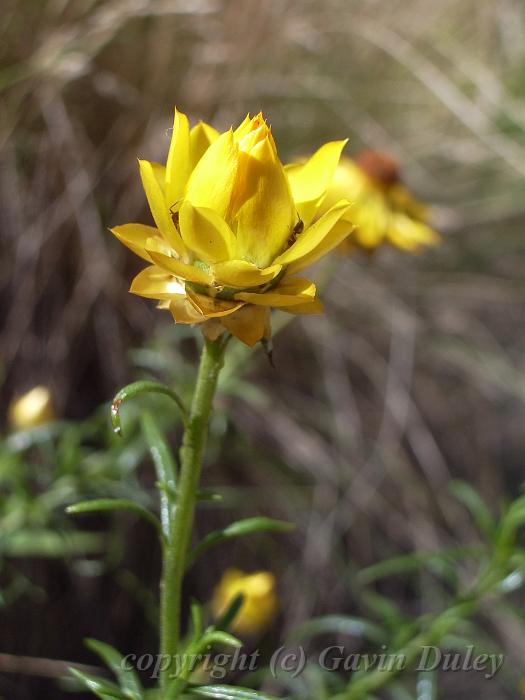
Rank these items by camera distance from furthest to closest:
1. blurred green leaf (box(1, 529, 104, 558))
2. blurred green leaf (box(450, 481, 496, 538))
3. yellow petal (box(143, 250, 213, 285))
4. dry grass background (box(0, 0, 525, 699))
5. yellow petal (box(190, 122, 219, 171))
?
dry grass background (box(0, 0, 525, 699)) < blurred green leaf (box(1, 529, 104, 558)) < blurred green leaf (box(450, 481, 496, 538)) < yellow petal (box(190, 122, 219, 171)) < yellow petal (box(143, 250, 213, 285))

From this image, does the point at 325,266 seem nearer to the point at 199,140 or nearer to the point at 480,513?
the point at 480,513

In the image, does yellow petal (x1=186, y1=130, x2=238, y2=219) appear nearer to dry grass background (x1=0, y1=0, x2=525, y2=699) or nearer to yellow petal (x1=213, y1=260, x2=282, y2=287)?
yellow petal (x1=213, y1=260, x2=282, y2=287)

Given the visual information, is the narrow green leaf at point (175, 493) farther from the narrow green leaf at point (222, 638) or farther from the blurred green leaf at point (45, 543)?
the blurred green leaf at point (45, 543)

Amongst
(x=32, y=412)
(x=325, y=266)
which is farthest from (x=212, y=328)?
(x=325, y=266)

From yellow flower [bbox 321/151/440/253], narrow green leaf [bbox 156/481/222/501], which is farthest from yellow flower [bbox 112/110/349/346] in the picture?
yellow flower [bbox 321/151/440/253]

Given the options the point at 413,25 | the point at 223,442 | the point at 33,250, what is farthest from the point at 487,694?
the point at 413,25
